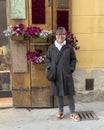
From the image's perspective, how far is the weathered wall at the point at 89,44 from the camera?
5.39 m

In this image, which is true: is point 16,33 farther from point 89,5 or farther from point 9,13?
point 89,5

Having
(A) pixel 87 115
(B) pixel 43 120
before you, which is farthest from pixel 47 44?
(A) pixel 87 115

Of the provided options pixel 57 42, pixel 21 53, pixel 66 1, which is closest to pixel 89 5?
pixel 66 1

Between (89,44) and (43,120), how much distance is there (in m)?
1.58

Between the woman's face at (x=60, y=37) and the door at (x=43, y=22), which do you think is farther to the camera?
the door at (x=43, y=22)

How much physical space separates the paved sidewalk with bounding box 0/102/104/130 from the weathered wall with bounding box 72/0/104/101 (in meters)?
0.31

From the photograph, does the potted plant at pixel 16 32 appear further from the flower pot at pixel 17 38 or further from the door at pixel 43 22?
the door at pixel 43 22

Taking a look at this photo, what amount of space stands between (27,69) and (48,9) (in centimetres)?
107

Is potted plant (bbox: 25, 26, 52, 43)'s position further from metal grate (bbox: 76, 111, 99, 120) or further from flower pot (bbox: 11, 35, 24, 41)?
metal grate (bbox: 76, 111, 99, 120)

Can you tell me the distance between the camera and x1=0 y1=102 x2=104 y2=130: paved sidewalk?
15.3 ft

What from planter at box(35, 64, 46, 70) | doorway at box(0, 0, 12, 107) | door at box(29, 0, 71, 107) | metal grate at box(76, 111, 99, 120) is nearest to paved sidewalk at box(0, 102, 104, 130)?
metal grate at box(76, 111, 99, 120)

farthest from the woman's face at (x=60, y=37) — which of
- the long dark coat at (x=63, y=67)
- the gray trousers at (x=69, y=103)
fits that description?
the gray trousers at (x=69, y=103)

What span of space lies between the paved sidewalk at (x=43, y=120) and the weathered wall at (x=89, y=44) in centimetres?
31

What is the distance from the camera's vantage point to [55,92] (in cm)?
482
